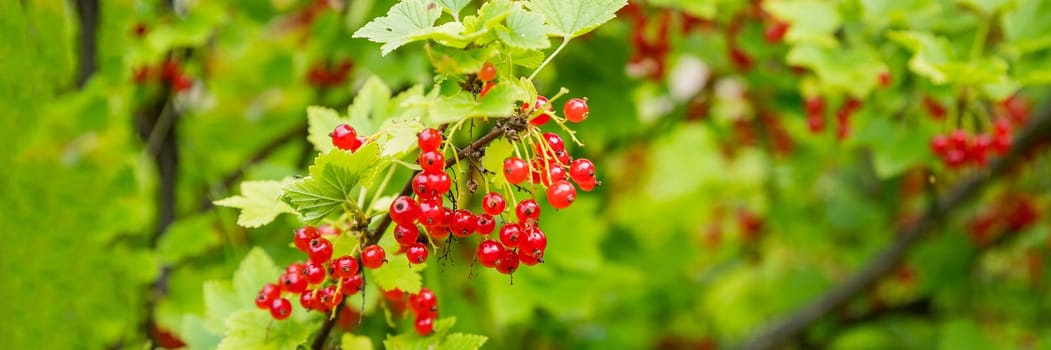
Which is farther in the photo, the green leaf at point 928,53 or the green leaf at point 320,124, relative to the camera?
the green leaf at point 928,53

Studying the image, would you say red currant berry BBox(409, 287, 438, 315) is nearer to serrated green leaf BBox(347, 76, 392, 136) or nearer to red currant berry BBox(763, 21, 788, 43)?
serrated green leaf BBox(347, 76, 392, 136)

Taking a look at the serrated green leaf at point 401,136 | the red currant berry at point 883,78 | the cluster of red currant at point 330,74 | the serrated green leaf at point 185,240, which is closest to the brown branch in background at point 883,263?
the red currant berry at point 883,78

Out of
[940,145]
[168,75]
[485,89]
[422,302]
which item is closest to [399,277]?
[422,302]

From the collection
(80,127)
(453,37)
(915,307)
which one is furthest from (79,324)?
(915,307)

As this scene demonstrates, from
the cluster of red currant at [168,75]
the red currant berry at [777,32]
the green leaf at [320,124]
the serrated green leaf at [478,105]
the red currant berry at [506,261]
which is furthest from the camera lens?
the cluster of red currant at [168,75]

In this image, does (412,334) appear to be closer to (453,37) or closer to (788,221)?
(453,37)

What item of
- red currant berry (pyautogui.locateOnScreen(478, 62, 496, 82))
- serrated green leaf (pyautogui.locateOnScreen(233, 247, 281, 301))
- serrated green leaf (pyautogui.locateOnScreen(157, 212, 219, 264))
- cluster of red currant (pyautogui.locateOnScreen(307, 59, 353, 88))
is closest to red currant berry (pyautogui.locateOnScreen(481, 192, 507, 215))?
red currant berry (pyautogui.locateOnScreen(478, 62, 496, 82))

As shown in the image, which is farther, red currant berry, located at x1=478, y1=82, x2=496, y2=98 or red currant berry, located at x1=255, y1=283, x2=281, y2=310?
red currant berry, located at x1=255, y1=283, x2=281, y2=310

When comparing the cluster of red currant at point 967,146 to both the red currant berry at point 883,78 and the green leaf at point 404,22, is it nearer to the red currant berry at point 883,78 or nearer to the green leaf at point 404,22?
the red currant berry at point 883,78

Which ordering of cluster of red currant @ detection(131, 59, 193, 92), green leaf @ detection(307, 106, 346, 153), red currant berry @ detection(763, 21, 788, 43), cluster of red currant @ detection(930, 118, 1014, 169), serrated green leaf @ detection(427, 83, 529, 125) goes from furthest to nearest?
cluster of red currant @ detection(131, 59, 193, 92), red currant berry @ detection(763, 21, 788, 43), cluster of red currant @ detection(930, 118, 1014, 169), green leaf @ detection(307, 106, 346, 153), serrated green leaf @ detection(427, 83, 529, 125)
